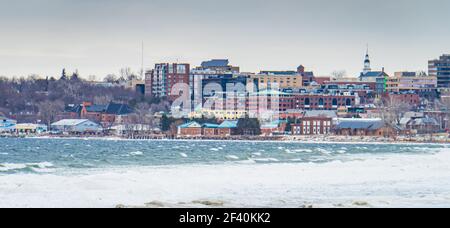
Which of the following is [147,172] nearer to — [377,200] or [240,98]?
[377,200]

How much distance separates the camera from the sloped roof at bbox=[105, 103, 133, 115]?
161875 mm

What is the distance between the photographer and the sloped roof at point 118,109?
162 metres

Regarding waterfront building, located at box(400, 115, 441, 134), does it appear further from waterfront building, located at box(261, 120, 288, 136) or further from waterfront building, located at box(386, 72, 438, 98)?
waterfront building, located at box(386, 72, 438, 98)

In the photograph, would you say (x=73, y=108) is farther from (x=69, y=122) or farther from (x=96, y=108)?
(x=69, y=122)

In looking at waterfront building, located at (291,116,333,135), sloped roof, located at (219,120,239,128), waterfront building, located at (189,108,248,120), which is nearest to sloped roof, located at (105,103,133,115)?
waterfront building, located at (189,108,248,120)

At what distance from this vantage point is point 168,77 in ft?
610

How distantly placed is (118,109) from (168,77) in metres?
24.1

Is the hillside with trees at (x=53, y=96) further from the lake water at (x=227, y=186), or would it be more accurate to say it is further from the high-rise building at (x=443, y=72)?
the lake water at (x=227, y=186)

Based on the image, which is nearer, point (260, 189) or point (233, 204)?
point (233, 204)

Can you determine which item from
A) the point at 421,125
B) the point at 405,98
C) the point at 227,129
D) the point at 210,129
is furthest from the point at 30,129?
the point at 405,98

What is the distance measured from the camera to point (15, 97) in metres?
174

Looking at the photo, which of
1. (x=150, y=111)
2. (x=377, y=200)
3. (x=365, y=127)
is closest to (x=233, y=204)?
(x=377, y=200)

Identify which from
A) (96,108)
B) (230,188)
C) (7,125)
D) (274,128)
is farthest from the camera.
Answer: (96,108)
